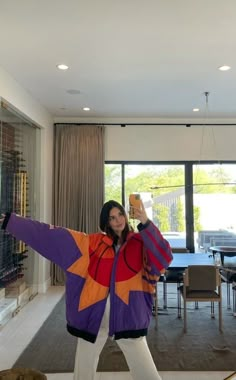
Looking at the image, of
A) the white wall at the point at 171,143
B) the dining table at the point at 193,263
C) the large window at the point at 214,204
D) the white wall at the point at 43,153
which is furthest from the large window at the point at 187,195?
the dining table at the point at 193,263

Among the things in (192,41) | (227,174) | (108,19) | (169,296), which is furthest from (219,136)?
(108,19)

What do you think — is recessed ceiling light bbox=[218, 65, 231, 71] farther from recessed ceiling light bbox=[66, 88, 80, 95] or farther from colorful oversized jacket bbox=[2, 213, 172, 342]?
colorful oversized jacket bbox=[2, 213, 172, 342]

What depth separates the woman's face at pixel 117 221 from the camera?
6.64 feet

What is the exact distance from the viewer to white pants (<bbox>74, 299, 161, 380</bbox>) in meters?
1.93

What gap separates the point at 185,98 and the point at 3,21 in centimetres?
313

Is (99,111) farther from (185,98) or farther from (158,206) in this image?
(158,206)

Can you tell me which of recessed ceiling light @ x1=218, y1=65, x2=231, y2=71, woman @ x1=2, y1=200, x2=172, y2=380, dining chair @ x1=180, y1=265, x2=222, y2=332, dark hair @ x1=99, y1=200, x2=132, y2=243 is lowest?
dining chair @ x1=180, y1=265, x2=222, y2=332


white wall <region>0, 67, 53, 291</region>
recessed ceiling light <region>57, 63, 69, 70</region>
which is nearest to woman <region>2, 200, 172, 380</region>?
recessed ceiling light <region>57, 63, 69, 70</region>

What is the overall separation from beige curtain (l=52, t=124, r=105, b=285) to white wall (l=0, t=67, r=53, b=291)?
0.19m

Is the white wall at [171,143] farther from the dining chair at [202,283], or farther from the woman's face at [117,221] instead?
the woman's face at [117,221]

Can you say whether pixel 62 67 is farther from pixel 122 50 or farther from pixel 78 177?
pixel 78 177

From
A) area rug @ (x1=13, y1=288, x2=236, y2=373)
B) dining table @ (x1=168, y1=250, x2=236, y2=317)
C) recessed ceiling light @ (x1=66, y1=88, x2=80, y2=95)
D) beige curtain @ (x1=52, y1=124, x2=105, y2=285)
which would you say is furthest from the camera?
beige curtain @ (x1=52, y1=124, x2=105, y2=285)

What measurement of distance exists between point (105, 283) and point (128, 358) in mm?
452

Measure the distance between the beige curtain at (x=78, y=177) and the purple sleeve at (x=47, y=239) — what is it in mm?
4633
